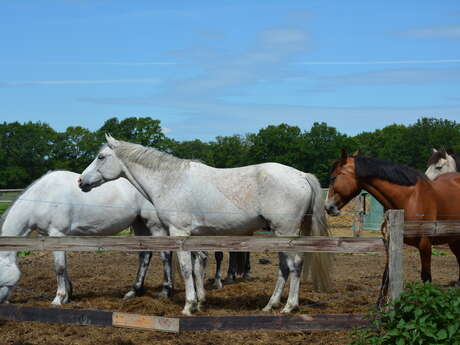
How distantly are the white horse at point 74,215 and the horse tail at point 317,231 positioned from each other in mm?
2368

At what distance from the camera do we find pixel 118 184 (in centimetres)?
930

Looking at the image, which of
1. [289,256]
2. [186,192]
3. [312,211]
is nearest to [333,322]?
[289,256]

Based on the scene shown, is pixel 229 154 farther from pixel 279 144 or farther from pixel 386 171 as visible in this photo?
pixel 386 171

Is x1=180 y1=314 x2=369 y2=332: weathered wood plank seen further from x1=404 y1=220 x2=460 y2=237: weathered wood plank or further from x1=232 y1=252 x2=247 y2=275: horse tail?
x1=232 y1=252 x2=247 y2=275: horse tail

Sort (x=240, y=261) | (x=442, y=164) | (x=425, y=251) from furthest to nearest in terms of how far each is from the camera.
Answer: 1. (x=442, y=164)
2. (x=240, y=261)
3. (x=425, y=251)

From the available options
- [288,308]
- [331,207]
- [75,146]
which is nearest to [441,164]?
[331,207]

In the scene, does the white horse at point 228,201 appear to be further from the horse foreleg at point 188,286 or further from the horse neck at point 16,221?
the horse neck at point 16,221

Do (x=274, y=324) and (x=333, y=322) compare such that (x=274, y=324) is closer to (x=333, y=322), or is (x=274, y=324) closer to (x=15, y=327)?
(x=333, y=322)

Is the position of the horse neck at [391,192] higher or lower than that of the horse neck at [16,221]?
higher

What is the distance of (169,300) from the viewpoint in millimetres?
8164

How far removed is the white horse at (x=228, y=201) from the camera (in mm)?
7191

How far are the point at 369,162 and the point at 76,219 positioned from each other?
4.66 metres

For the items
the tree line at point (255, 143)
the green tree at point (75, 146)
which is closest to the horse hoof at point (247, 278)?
the tree line at point (255, 143)

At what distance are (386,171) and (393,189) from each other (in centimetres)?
25
